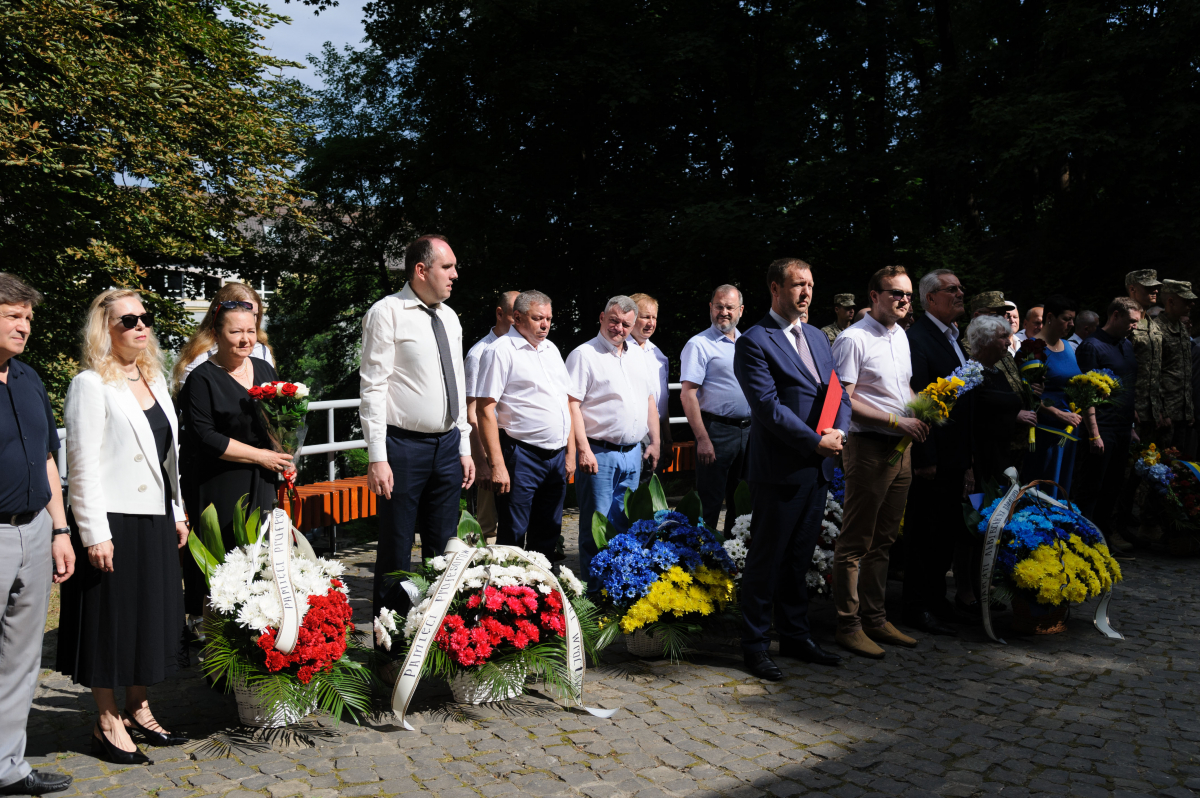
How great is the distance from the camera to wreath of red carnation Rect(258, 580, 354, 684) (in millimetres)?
3900

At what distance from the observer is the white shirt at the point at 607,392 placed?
6293 mm

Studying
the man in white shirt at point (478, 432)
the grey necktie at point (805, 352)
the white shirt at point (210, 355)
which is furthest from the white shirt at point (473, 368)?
the grey necktie at point (805, 352)

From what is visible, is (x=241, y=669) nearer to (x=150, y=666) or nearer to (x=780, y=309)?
(x=150, y=666)

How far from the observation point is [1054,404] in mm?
7426

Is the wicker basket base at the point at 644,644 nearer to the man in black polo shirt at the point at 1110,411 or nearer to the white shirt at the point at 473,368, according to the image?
the white shirt at the point at 473,368

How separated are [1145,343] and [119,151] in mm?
12731

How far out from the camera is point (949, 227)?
1584 centimetres

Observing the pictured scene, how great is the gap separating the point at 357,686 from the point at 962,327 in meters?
12.5

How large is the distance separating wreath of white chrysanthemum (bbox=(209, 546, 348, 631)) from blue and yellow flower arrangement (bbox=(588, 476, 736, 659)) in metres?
1.59

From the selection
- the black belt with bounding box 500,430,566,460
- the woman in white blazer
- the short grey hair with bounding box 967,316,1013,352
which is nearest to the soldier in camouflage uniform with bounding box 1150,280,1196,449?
the short grey hair with bounding box 967,316,1013,352

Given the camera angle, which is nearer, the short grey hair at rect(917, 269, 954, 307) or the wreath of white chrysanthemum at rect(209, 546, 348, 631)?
the wreath of white chrysanthemum at rect(209, 546, 348, 631)

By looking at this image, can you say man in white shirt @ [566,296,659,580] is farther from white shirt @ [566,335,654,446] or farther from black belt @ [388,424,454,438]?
black belt @ [388,424,454,438]

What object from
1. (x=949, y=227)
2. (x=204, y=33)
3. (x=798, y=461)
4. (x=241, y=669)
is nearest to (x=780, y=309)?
(x=798, y=461)

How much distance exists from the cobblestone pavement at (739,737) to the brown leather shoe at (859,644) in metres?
0.09
